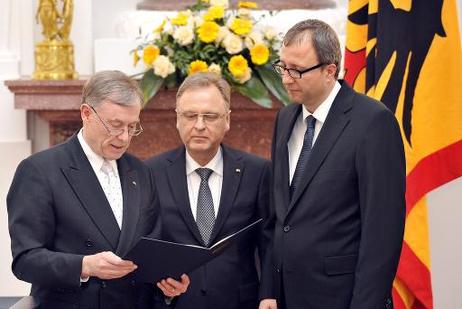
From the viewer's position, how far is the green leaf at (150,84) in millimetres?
5504

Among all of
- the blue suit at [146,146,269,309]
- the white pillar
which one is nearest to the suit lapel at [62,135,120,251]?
the blue suit at [146,146,269,309]

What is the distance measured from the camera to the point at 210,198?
3906 mm

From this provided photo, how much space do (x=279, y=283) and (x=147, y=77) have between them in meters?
2.17

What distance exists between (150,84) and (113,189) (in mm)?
2076

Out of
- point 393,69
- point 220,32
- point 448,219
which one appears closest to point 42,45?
point 220,32

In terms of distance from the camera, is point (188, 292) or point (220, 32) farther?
point (220, 32)

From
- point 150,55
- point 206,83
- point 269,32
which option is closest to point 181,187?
point 206,83

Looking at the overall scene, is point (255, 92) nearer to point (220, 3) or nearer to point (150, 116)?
point (220, 3)

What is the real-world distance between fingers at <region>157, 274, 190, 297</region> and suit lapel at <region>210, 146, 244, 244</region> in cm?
32

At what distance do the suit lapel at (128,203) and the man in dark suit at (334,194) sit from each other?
52cm

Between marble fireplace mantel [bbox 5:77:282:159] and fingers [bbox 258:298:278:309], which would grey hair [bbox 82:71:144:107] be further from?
marble fireplace mantel [bbox 5:77:282:159]

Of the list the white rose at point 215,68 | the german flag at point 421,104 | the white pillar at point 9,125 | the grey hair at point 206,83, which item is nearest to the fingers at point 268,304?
the grey hair at point 206,83

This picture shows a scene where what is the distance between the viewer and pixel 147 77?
5574 millimetres

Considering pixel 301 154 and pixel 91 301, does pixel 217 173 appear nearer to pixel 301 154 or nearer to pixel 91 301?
pixel 301 154
